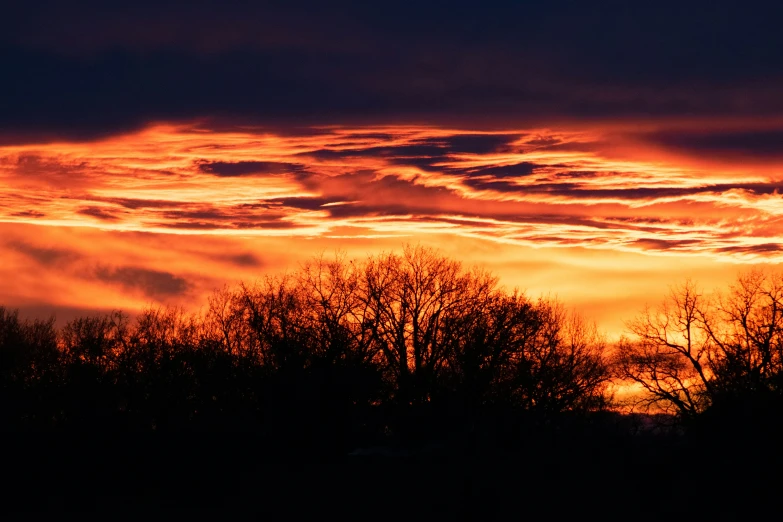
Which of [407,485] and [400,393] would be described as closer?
[407,485]

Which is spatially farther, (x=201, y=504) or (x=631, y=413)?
(x=631, y=413)

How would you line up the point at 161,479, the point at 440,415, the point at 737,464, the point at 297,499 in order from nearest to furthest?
1. the point at 737,464
2. the point at 297,499
3. the point at 161,479
4. the point at 440,415

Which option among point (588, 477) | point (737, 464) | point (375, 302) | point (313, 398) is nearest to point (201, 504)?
point (313, 398)

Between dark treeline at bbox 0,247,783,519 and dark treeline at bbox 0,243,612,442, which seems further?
dark treeline at bbox 0,243,612,442

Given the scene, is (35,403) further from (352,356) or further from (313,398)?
(313,398)

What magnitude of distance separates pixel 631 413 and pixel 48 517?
30311 millimetres

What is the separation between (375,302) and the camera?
61.7m

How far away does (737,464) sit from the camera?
2319 cm

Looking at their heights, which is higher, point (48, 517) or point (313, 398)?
point (313, 398)

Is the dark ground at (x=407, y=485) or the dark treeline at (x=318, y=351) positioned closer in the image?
the dark ground at (x=407, y=485)

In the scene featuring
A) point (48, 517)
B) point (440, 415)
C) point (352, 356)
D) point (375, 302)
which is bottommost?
point (48, 517)

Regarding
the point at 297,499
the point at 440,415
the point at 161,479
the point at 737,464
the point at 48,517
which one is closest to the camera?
the point at 737,464

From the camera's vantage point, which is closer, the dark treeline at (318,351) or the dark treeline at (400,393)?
the dark treeline at (400,393)

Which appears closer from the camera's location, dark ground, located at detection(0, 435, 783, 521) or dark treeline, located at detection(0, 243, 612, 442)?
dark ground, located at detection(0, 435, 783, 521)
